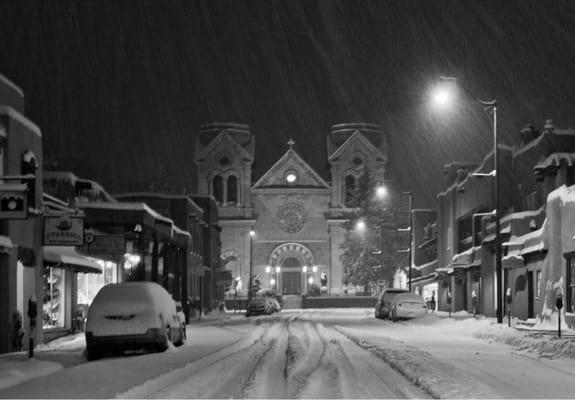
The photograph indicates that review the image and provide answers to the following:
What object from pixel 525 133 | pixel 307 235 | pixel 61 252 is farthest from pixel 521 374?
pixel 307 235

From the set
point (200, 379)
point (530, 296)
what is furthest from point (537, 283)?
point (200, 379)

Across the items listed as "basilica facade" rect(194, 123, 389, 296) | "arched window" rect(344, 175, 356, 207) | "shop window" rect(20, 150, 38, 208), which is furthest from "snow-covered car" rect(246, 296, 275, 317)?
"arched window" rect(344, 175, 356, 207)

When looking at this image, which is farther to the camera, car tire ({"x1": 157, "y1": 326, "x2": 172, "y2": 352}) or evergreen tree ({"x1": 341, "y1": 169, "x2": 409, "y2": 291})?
evergreen tree ({"x1": 341, "y1": 169, "x2": 409, "y2": 291})

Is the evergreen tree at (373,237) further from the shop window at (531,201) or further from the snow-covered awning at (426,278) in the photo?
the shop window at (531,201)

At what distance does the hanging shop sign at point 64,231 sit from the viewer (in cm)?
2783

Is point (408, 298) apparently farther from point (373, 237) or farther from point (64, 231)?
point (373, 237)

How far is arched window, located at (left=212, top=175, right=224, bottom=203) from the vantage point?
119000mm

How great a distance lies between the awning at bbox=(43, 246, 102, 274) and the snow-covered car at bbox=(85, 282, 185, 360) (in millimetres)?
5982

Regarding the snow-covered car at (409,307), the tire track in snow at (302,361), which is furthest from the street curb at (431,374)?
the snow-covered car at (409,307)

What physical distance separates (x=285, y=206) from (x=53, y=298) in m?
84.6

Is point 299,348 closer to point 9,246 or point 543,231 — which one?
point 9,246

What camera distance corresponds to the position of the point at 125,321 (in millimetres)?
23688

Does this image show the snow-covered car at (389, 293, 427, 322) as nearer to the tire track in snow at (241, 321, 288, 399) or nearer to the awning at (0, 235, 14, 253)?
the tire track in snow at (241, 321, 288, 399)

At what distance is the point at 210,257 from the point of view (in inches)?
Result: 3469
